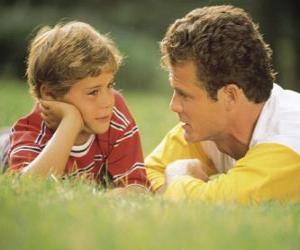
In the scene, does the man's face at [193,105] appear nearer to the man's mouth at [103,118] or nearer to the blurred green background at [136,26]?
the man's mouth at [103,118]

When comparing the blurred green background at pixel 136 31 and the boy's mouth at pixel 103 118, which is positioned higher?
the boy's mouth at pixel 103 118

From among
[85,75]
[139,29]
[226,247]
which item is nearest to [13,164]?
[85,75]

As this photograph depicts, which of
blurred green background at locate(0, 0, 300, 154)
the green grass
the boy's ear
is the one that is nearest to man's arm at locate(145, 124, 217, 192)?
the boy's ear

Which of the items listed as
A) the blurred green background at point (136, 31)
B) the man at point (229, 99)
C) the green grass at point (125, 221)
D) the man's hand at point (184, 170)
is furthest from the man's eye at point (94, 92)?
the blurred green background at point (136, 31)

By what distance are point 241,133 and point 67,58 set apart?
1124 mm

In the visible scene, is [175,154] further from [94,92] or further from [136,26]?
[136,26]

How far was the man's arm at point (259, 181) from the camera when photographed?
495cm

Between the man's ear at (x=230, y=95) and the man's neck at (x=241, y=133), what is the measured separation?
7 centimetres

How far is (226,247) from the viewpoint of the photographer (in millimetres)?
3373

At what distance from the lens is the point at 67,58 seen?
18.1 feet

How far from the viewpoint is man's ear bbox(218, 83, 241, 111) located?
5273 millimetres

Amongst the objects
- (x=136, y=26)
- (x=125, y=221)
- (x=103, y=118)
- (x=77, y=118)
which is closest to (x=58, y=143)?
(x=77, y=118)

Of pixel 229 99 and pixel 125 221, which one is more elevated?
pixel 125 221

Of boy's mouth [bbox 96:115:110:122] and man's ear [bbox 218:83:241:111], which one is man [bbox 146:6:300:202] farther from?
boy's mouth [bbox 96:115:110:122]
